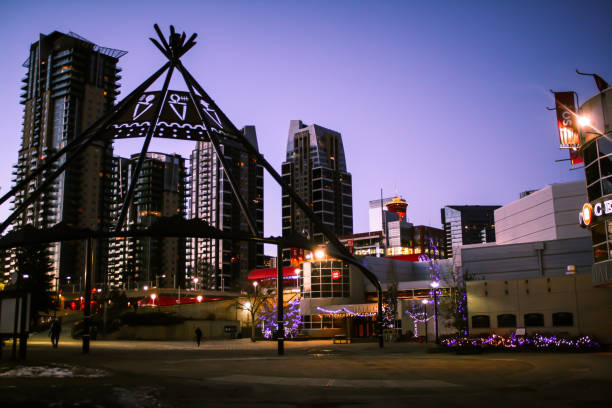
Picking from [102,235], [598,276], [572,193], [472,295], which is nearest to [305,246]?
[102,235]

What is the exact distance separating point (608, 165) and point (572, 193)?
114 ft

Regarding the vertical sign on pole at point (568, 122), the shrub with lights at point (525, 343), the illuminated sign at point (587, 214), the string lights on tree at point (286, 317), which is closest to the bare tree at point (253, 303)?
the string lights on tree at point (286, 317)

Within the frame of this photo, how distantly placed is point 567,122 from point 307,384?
28.0m

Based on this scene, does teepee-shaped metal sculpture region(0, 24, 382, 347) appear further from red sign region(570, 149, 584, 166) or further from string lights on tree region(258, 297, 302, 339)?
string lights on tree region(258, 297, 302, 339)

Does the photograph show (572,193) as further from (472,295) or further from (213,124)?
(213,124)

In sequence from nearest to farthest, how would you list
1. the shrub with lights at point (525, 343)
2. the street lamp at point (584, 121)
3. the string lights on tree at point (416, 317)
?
the shrub with lights at point (525, 343), the street lamp at point (584, 121), the string lights on tree at point (416, 317)

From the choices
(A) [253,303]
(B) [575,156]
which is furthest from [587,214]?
(A) [253,303]

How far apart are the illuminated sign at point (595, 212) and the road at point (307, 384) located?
335 inches

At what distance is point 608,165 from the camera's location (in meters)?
31.5

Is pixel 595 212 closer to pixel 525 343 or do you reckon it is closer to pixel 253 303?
pixel 525 343

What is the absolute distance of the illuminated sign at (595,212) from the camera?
30.5m

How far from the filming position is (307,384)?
1803 cm

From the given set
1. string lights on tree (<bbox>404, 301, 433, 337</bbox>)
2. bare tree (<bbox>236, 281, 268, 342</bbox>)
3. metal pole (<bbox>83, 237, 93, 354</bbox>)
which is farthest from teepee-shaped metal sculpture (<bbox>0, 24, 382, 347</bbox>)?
bare tree (<bbox>236, 281, 268, 342</bbox>)

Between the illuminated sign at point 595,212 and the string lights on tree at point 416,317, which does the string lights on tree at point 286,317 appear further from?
the illuminated sign at point 595,212
